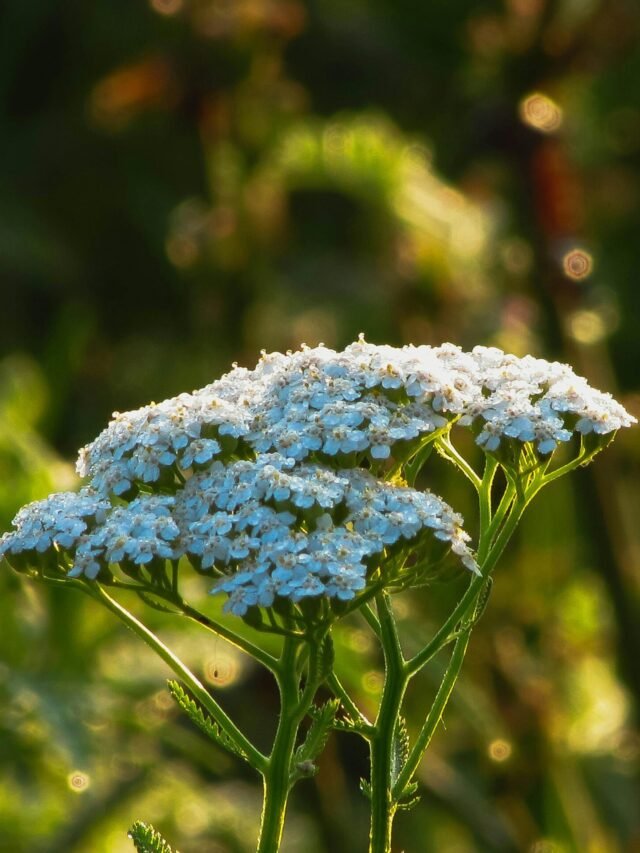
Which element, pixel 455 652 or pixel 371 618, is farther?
pixel 371 618

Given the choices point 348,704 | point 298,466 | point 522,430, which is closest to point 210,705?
point 348,704

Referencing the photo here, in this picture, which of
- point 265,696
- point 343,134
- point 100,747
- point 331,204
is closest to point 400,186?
point 343,134

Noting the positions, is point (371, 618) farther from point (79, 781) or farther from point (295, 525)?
point (79, 781)

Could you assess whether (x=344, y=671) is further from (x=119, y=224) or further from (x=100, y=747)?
(x=119, y=224)

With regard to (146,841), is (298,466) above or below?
above

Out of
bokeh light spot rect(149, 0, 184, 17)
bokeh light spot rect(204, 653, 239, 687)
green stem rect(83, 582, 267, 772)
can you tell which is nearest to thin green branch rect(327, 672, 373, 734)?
green stem rect(83, 582, 267, 772)

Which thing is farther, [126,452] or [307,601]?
[126,452]

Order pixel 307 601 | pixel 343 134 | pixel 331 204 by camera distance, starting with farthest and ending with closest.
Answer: pixel 331 204 → pixel 343 134 → pixel 307 601

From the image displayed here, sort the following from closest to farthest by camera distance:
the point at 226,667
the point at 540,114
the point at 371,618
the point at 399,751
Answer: the point at 399,751, the point at 371,618, the point at 226,667, the point at 540,114
